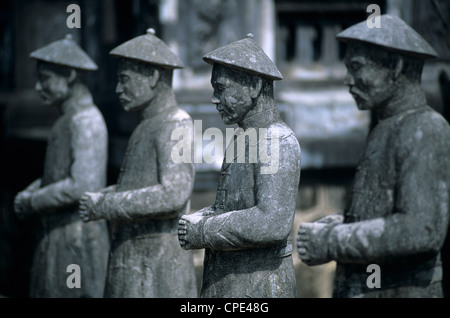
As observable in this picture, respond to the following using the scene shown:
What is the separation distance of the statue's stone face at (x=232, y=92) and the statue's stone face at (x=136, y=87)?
1096 mm

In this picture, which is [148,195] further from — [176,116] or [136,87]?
[136,87]

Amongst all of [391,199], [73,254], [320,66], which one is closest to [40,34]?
[320,66]

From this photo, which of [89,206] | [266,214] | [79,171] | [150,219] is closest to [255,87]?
[266,214]

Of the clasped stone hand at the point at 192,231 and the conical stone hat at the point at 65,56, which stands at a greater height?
the conical stone hat at the point at 65,56

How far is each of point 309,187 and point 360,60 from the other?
4.35 meters

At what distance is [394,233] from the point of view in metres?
3.72

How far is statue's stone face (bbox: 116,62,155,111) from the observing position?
5.05 m

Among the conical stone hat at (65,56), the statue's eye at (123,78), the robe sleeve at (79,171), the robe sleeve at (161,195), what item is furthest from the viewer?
the conical stone hat at (65,56)

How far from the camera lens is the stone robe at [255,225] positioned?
3.82 metres

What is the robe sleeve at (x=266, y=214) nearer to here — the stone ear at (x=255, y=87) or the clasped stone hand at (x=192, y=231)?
the clasped stone hand at (x=192, y=231)

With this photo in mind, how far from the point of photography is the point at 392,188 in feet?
12.6

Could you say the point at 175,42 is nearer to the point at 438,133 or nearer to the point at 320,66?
the point at 320,66

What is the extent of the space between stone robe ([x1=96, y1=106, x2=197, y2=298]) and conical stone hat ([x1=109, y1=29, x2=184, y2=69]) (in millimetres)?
345

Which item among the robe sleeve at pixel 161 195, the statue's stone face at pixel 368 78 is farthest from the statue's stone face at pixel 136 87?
the statue's stone face at pixel 368 78
